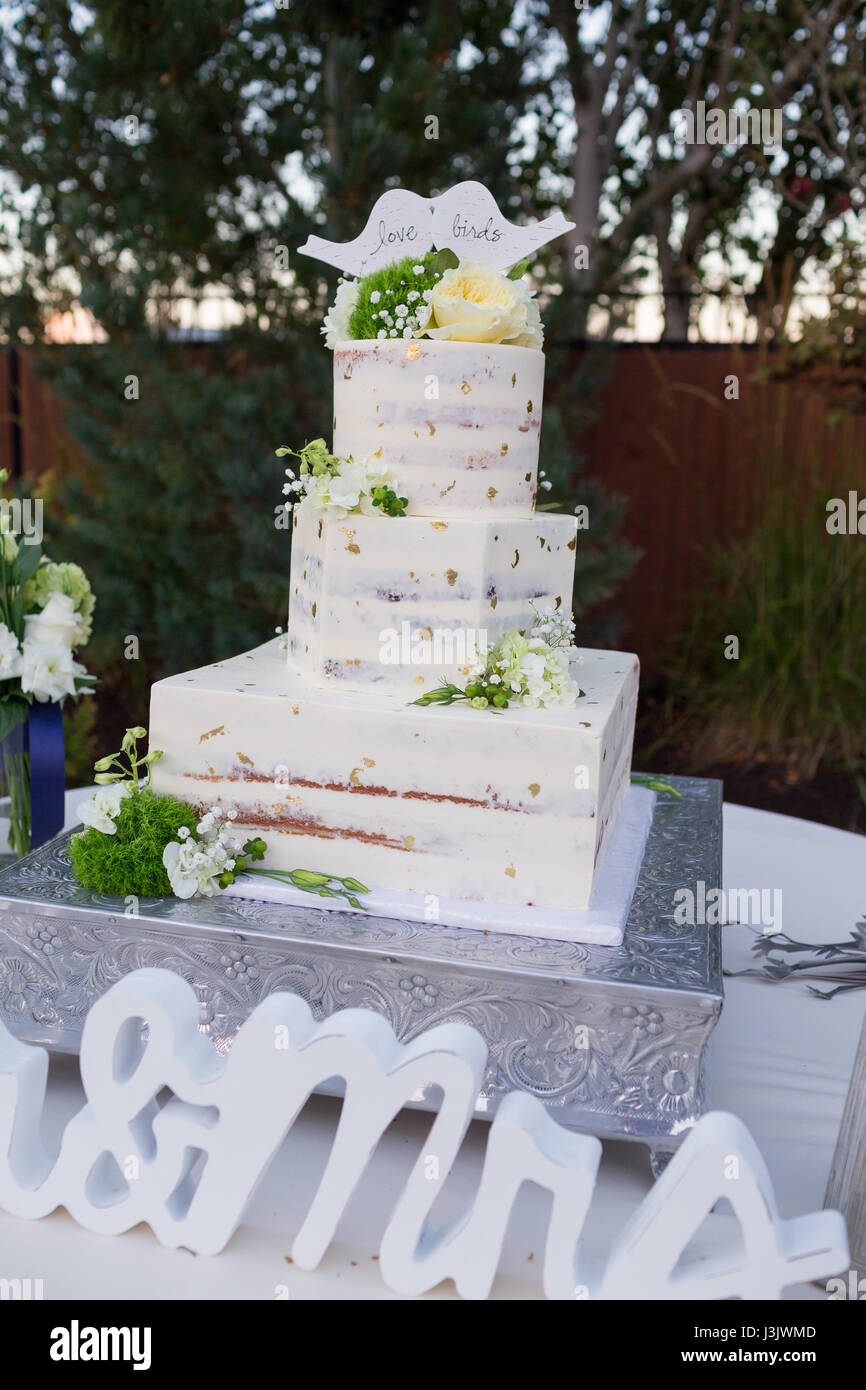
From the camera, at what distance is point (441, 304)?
6.29ft

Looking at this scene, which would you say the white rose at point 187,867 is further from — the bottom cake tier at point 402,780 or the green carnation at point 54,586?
the green carnation at point 54,586

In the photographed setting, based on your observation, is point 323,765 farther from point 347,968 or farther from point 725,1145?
point 725,1145

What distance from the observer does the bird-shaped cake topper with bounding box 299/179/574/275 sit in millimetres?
1985

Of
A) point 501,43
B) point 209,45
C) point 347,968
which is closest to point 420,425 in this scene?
point 347,968

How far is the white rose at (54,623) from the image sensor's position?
2285 mm

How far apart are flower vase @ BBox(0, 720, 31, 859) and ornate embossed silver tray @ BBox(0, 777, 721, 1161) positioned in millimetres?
478

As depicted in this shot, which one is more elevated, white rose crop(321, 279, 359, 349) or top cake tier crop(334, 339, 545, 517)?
white rose crop(321, 279, 359, 349)

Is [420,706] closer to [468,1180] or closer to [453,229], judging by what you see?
[468,1180]

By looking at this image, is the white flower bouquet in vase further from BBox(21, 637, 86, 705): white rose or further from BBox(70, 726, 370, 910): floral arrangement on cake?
BBox(70, 726, 370, 910): floral arrangement on cake

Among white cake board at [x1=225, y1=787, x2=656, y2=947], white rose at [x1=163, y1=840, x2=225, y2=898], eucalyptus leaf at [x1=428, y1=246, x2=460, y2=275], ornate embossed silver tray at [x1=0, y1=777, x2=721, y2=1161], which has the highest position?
eucalyptus leaf at [x1=428, y1=246, x2=460, y2=275]

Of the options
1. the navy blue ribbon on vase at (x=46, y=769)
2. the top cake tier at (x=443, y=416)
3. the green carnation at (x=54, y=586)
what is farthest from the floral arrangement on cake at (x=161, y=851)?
the top cake tier at (x=443, y=416)

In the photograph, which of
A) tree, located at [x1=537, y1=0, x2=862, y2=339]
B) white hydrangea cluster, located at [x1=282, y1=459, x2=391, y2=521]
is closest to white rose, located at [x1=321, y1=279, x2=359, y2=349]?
white hydrangea cluster, located at [x1=282, y1=459, x2=391, y2=521]

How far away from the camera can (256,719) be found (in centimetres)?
197
